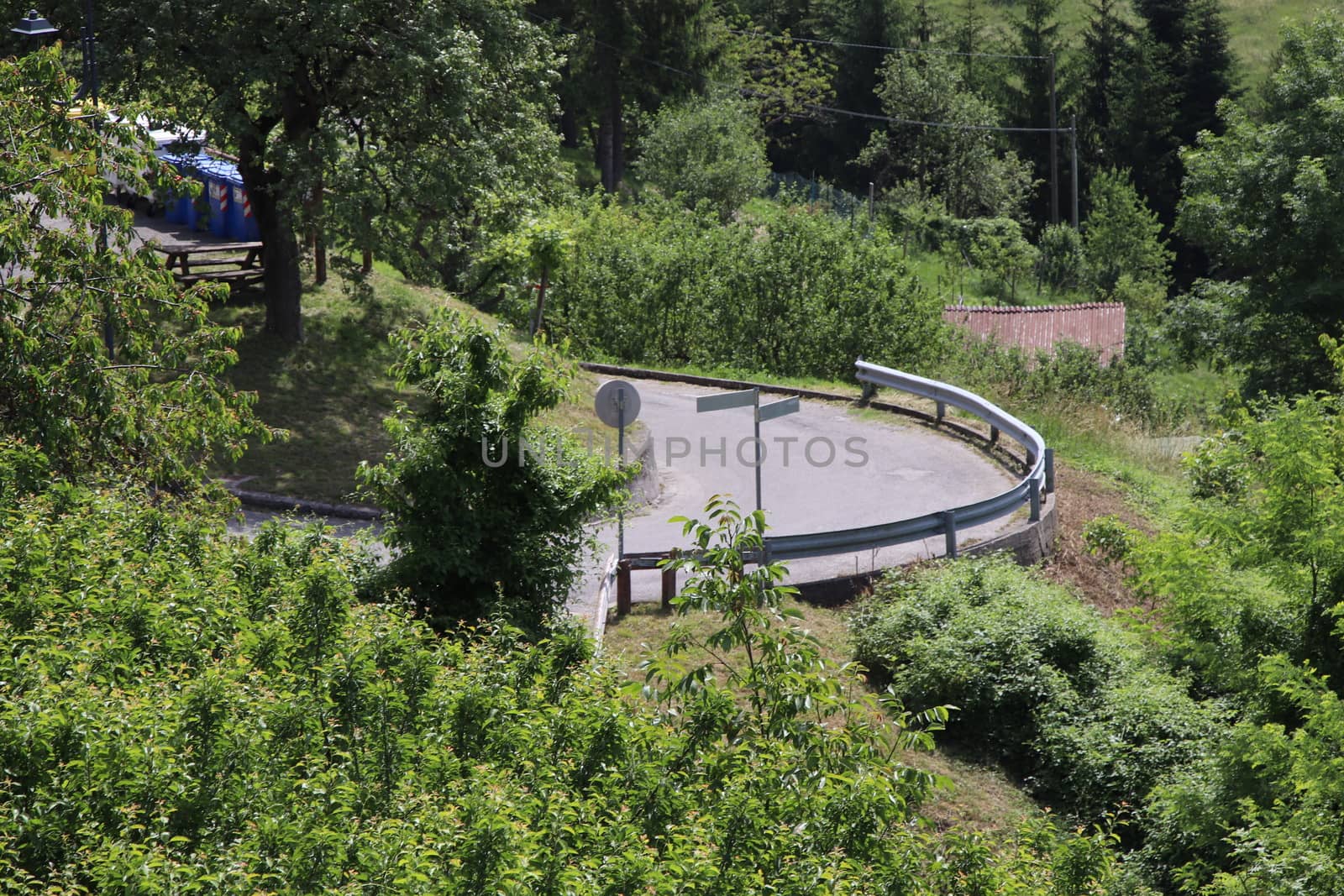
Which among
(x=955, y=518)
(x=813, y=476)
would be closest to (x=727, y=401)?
(x=955, y=518)

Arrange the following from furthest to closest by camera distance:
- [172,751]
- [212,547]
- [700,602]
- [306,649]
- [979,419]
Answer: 1. [979,419]
2. [212,547]
3. [306,649]
4. [700,602]
5. [172,751]

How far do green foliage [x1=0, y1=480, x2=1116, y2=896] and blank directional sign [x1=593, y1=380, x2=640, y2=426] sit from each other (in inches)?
159

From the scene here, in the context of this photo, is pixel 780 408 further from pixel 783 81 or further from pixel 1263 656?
pixel 783 81

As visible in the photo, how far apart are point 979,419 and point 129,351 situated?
13.2 m

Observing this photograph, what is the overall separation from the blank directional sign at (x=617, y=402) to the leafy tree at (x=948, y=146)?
48414 mm

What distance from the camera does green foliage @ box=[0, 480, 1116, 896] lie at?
5.41 metres

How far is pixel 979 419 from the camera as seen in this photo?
20.7 meters

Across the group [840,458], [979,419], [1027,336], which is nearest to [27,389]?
[840,458]

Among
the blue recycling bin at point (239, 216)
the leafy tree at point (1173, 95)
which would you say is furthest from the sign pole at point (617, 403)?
the leafy tree at point (1173, 95)

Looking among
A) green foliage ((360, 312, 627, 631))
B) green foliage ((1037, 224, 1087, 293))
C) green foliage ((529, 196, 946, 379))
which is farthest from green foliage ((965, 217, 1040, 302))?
green foliage ((360, 312, 627, 631))

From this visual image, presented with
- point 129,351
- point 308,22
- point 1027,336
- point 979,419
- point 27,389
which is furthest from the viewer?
point 1027,336

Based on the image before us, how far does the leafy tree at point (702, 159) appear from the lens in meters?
46.3

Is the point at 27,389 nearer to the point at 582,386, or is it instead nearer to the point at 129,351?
the point at 129,351

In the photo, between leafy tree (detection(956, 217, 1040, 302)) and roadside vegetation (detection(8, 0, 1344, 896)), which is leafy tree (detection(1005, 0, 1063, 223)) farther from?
roadside vegetation (detection(8, 0, 1344, 896))
